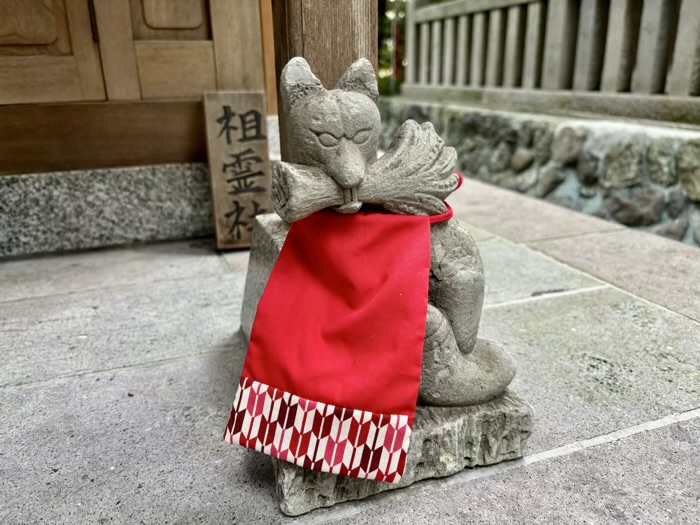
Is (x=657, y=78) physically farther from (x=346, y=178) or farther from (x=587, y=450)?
(x=346, y=178)

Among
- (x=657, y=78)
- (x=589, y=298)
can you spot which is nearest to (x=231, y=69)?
(x=589, y=298)

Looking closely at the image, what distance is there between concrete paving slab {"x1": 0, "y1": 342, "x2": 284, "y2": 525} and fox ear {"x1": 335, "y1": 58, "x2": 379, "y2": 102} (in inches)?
35.9

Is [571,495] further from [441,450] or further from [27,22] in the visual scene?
[27,22]

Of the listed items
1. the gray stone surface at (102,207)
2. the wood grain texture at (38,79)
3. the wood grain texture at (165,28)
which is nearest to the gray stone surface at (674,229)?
the gray stone surface at (102,207)

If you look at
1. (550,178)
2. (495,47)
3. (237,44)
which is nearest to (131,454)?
(237,44)

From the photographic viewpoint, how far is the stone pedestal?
1179mm

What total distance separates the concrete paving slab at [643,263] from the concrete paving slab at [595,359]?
0.13 m

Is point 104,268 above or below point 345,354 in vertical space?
below

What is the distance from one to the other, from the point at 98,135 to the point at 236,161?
2.56 ft

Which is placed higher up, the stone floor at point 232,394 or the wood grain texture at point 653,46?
the wood grain texture at point 653,46

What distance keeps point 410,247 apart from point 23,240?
8.41 feet

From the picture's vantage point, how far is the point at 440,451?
1.26 meters

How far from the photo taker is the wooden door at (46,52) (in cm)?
266

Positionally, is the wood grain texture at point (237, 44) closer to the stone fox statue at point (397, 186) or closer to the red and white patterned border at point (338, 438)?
the stone fox statue at point (397, 186)
